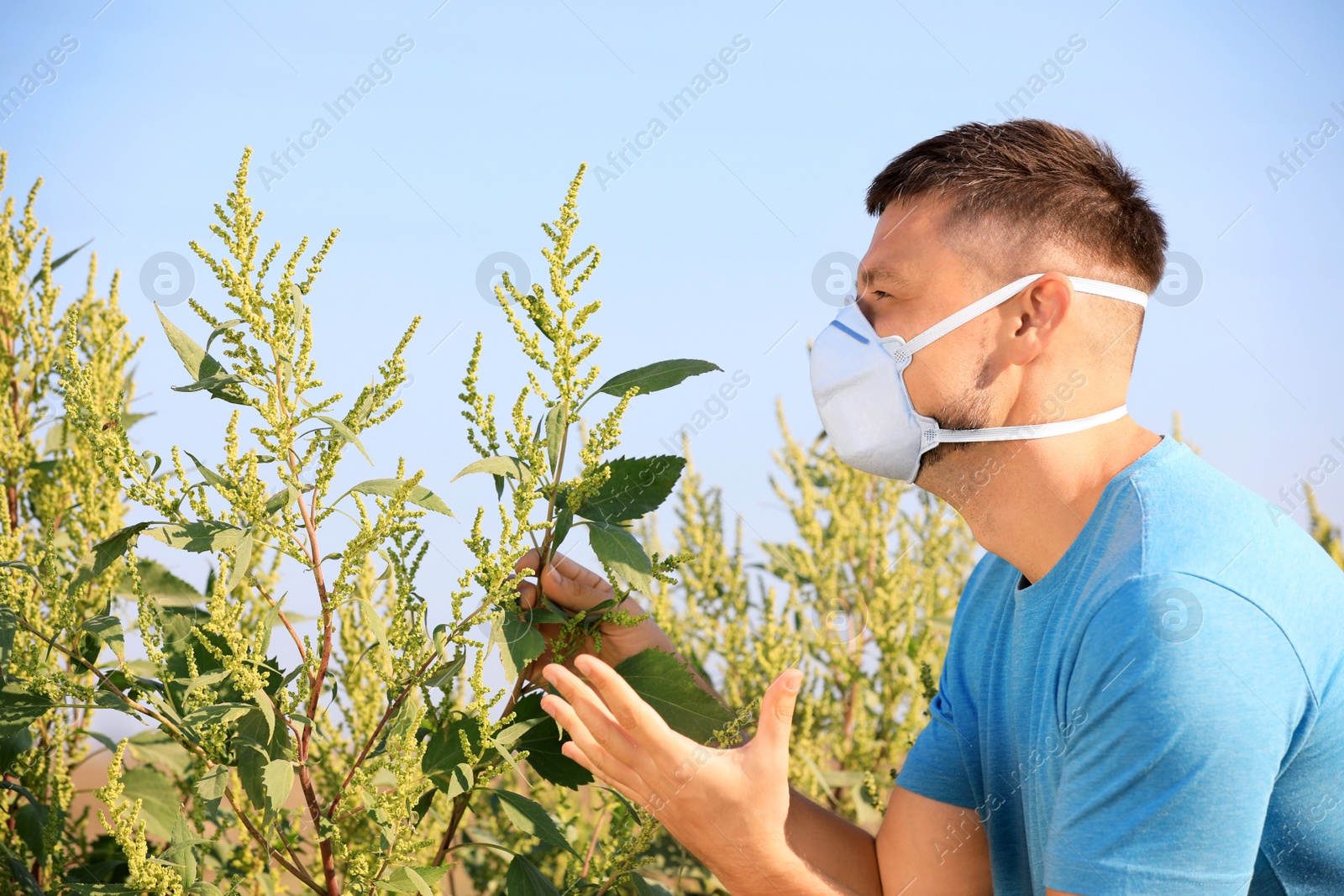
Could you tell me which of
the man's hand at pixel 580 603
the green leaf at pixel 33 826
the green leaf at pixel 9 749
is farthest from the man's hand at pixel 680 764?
the green leaf at pixel 33 826

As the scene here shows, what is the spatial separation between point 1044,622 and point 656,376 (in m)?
0.93

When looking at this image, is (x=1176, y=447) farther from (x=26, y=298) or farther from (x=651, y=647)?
(x=26, y=298)

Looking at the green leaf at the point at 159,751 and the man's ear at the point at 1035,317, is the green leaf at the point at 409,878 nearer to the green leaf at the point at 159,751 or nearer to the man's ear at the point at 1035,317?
the green leaf at the point at 159,751

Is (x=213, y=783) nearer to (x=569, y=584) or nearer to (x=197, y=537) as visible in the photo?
(x=197, y=537)

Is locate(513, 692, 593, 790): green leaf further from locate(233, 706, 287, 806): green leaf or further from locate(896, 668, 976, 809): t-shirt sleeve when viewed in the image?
locate(896, 668, 976, 809): t-shirt sleeve

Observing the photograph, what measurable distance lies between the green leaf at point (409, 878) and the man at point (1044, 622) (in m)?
0.30

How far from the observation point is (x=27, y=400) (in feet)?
9.89

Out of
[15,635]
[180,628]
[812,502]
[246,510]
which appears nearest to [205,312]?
[246,510]

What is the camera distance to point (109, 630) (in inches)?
71.8

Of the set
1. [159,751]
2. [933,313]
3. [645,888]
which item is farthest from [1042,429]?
[159,751]

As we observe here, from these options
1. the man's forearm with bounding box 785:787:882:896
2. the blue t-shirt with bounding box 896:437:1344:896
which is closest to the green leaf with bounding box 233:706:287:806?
the man's forearm with bounding box 785:787:882:896

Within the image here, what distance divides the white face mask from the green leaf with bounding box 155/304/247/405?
1.25 meters

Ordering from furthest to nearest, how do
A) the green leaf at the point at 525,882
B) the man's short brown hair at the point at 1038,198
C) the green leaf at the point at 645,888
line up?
the man's short brown hair at the point at 1038,198, the green leaf at the point at 645,888, the green leaf at the point at 525,882

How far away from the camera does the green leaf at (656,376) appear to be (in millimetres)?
1807
